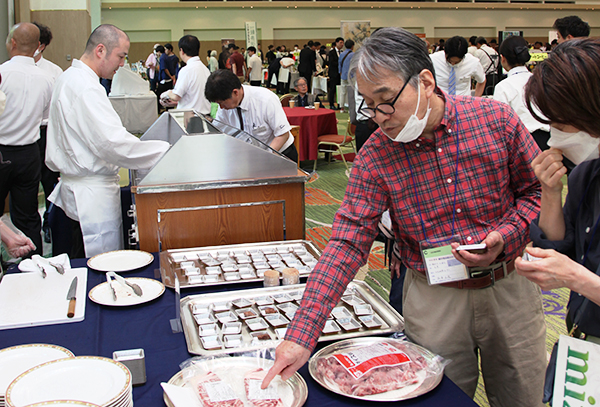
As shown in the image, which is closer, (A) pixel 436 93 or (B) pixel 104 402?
(B) pixel 104 402

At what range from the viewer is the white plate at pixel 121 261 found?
1895mm

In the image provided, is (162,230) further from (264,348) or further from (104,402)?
(104,402)

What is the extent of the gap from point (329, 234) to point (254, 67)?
32.9ft

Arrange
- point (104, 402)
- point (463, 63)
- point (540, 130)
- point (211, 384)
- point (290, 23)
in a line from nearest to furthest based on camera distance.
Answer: point (104, 402) < point (211, 384) < point (540, 130) < point (463, 63) < point (290, 23)

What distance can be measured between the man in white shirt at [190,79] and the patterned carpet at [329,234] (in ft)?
4.60

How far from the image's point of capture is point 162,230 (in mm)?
2164

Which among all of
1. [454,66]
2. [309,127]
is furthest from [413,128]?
[309,127]

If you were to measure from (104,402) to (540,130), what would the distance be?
3.52 meters

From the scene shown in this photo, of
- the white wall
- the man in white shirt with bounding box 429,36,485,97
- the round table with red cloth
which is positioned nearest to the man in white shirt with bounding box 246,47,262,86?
the white wall

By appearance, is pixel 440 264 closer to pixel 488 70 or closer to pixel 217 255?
pixel 217 255

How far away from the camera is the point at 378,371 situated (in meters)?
1.15

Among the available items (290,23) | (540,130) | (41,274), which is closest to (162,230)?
(41,274)

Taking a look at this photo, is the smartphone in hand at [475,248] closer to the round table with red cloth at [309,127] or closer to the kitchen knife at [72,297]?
the kitchen knife at [72,297]

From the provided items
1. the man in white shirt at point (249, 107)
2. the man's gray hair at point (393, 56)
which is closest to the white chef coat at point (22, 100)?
the man in white shirt at point (249, 107)
